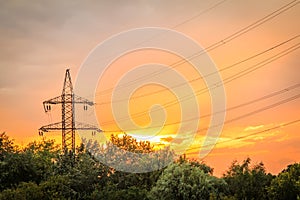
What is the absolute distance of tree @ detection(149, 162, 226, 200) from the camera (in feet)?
113

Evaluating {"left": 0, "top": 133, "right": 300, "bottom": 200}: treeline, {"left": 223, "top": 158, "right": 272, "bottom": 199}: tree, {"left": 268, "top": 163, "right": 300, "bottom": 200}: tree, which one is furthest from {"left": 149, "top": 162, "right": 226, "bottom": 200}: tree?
{"left": 268, "top": 163, "right": 300, "bottom": 200}: tree

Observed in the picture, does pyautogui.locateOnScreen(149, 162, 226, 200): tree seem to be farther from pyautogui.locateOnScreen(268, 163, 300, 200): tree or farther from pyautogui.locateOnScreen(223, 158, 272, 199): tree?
pyautogui.locateOnScreen(268, 163, 300, 200): tree

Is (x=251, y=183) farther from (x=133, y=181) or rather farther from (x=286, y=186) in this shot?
(x=133, y=181)

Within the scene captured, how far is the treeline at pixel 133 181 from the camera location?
29359 mm

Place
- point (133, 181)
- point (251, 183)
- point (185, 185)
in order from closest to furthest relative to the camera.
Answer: point (251, 183) < point (185, 185) < point (133, 181)

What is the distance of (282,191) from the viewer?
88.2 feet

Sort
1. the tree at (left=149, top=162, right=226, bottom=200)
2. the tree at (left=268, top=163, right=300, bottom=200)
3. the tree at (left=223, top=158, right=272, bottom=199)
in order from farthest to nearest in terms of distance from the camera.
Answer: the tree at (left=149, top=162, right=226, bottom=200) < the tree at (left=223, top=158, right=272, bottom=199) < the tree at (left=268, top=163, right=300, bottom=200)

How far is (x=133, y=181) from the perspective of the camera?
4216cm

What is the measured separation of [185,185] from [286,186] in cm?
984

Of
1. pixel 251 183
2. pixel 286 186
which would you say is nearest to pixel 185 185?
pixel 251 183

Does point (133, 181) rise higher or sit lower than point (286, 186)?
higher

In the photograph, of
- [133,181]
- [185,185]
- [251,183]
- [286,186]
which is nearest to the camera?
[286,186]

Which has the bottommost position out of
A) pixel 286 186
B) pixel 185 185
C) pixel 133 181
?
pixel 286 186

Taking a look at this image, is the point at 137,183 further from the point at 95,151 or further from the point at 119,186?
the point at 95,151
